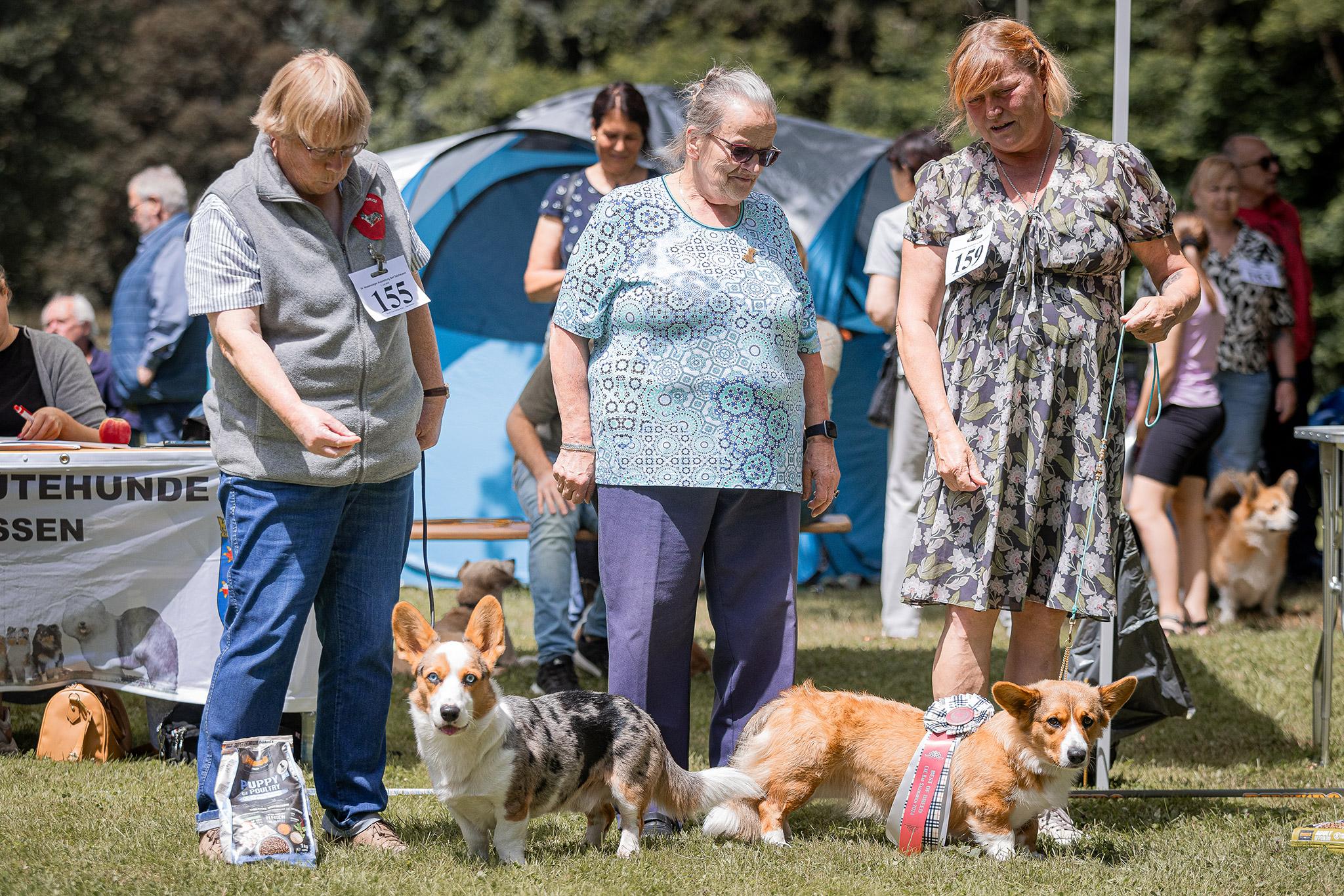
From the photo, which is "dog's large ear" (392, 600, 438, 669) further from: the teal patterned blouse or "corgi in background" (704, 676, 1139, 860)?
"corgi in background" (704, 676, 1139, 860)

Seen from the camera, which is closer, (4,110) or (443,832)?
(443,832)

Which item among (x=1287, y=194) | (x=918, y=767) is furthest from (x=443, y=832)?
(x=1287, y=194)

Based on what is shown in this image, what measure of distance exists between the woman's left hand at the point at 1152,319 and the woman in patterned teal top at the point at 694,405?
748mm

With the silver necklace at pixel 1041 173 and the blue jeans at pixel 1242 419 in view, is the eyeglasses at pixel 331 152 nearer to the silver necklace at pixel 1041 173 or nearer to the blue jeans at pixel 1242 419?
the silver necklace at pixel 1041 173

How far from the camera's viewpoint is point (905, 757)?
119 inches

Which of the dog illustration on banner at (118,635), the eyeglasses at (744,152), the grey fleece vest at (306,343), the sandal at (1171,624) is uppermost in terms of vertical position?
the eyeglasses at (744,152)

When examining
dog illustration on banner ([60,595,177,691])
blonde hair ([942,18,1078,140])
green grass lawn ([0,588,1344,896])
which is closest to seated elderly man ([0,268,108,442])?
dog illustration on banner ([60,595,177,691])

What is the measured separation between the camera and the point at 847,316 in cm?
773

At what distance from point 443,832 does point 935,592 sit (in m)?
1.28

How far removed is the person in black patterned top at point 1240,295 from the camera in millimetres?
6324

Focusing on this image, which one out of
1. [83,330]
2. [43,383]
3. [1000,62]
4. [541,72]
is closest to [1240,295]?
[1000,62]

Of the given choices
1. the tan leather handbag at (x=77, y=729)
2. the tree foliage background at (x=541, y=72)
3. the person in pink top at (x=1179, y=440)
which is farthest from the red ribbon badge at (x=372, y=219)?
the tree foliage background at (x=541, y=72)

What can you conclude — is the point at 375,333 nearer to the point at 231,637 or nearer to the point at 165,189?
the point at 231,637

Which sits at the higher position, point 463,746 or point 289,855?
point 463,746
